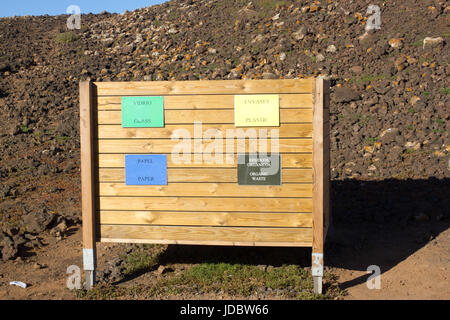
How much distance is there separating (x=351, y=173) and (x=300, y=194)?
5448 mm

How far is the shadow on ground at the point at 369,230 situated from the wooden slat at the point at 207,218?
1.04 metres

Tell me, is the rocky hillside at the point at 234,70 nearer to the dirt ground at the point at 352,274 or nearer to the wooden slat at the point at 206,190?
Answer: the dirt ground at the point at 352,274

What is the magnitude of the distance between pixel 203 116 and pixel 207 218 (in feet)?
3.67

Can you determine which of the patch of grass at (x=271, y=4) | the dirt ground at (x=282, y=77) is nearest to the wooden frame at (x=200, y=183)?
the dirt ground at (x=282, y=77)

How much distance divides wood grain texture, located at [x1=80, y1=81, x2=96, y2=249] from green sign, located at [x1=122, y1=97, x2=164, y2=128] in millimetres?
371

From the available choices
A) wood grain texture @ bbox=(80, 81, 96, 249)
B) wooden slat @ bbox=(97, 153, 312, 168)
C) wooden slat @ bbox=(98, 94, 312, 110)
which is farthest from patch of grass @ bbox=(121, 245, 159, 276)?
wooden slat @ bbox=(98, 94, 312, 110)

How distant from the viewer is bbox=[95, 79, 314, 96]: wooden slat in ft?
17.1

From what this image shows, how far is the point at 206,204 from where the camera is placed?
5465 mm

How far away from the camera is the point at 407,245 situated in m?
6.91

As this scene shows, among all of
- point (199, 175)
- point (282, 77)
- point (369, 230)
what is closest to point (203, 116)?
point (199, 175)

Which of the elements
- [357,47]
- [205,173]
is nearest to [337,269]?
[205,173]

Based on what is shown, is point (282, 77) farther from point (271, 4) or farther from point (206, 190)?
point (206, 190)

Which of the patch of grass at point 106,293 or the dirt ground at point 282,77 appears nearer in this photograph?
the patch of grass at point 106,293

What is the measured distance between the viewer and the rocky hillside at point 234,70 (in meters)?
10.5
